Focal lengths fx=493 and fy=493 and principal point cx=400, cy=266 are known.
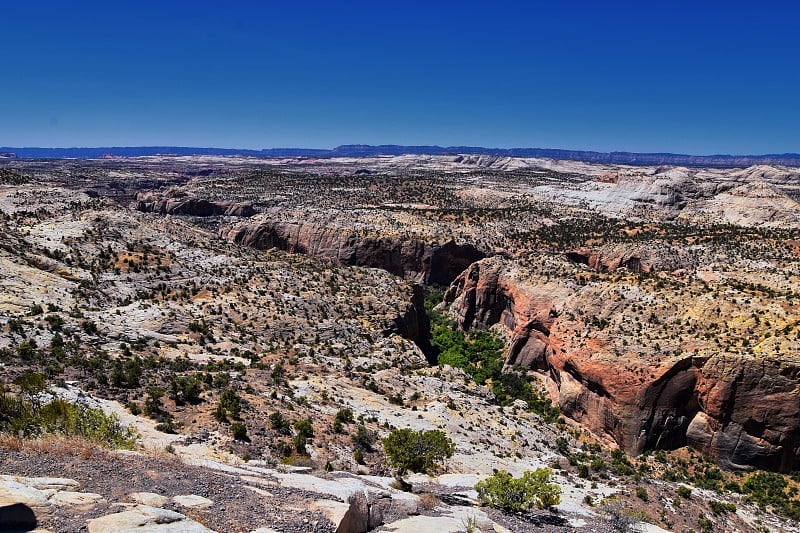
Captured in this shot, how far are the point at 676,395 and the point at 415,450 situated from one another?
19.7 meters

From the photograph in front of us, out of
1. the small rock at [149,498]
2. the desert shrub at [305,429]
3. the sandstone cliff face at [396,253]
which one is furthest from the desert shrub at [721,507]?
the sandstone cliff face at [396,253]

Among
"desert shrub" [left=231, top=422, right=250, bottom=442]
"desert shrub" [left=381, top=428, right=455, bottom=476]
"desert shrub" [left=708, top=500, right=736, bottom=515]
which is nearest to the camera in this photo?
"desert shrub" [left=381, top=428, right=455, bottom=476]

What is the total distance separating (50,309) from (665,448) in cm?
3907

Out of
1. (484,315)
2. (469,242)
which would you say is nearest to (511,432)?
(484,315)

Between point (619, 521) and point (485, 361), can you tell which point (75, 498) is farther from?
point (485, 361)

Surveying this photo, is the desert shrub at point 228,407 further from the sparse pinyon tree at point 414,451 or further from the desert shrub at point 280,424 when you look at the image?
the sparse pinyon tree at point 414,451

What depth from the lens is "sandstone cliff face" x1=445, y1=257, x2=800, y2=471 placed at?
27.8 meters

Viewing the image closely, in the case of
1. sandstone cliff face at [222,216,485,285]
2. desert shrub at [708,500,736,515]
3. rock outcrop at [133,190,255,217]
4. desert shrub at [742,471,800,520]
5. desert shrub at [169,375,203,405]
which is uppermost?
rock outcrop at [133,190,255,217]

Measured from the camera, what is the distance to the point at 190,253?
1980 inches

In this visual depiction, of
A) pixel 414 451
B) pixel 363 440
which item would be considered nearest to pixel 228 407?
pixel 363 440

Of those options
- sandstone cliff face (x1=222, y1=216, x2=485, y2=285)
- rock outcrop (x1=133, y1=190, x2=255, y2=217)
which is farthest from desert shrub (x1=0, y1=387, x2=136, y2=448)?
rock outcrop (x1=133, y1=190, x2=255, y2=217)

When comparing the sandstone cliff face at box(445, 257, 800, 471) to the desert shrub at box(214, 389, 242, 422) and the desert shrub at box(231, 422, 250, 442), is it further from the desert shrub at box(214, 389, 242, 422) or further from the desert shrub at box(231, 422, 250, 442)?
the desert shrub at box(231, 422, 250, 442)

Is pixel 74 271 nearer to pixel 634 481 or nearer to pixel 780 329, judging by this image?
pixel 634 481

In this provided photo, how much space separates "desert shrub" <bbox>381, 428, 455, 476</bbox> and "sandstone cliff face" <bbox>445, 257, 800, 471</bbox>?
56.2 feet
